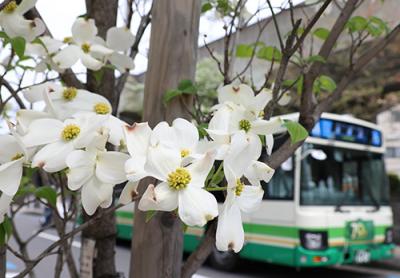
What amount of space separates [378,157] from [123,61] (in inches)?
228

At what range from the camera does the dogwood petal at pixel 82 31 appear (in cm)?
95

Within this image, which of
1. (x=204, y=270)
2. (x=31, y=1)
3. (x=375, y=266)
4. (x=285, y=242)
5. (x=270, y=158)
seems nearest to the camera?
(x=31, y=1)

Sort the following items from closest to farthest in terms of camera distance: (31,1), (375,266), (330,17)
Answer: (31,1), (330,17), (375,266)

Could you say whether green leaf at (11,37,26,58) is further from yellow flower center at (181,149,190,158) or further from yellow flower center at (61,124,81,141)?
yellow flower center at (181,149,190,158)

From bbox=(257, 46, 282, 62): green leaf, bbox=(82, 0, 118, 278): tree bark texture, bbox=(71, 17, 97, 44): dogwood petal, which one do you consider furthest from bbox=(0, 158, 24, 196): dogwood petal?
bbox=(257, 46, 282, 62): green leaf

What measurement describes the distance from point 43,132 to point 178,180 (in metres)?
0.21

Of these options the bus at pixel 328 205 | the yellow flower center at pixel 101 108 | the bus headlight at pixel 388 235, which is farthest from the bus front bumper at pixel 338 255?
the yellow flower center at pixel 101 108

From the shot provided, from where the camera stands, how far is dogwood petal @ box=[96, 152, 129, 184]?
1.77ft

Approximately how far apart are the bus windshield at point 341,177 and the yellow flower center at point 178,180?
16.2 ft

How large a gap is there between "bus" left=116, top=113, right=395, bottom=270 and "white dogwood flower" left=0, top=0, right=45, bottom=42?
432 cm

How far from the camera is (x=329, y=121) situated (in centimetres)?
548

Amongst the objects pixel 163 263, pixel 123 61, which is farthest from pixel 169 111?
pixel 163 263

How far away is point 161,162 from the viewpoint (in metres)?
0.50

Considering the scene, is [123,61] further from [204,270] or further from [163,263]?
[204,270]
